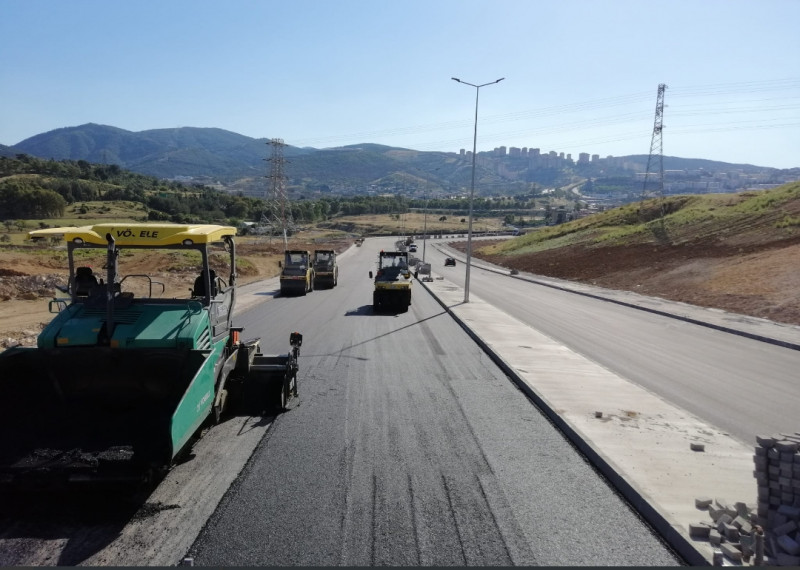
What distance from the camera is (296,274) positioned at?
32938 millimetres

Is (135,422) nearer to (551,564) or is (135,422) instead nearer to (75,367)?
(75,367)

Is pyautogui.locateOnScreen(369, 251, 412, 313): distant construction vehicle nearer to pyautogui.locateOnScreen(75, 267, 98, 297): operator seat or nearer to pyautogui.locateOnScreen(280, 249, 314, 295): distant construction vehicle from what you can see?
pyautogui.locateOnScreen(280, 249, 314, 295): distant construction vehicle

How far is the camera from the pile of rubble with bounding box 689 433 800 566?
17.2ft

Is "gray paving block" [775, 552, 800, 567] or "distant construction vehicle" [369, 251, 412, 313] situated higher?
"gray paving block" [775, 552, 800, 567]

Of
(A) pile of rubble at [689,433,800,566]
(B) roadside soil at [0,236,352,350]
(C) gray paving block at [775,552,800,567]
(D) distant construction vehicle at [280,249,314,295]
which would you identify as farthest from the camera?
(D) distant construction vehicle at [280,249,314,295]

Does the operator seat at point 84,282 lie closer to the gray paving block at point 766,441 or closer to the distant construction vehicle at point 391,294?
the gray paving block at point 766,441

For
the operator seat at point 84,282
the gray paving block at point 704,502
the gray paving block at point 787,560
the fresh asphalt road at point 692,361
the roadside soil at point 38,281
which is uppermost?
the operator seat at point 84,282

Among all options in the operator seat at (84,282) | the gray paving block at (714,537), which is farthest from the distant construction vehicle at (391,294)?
the gray paving block at (714,537)

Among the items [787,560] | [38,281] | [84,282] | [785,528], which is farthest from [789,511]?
[38,281]

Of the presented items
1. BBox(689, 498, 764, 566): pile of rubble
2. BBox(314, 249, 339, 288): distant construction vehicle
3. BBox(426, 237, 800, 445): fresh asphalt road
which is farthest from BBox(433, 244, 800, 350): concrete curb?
BBox(314, 249, 339, 288): distant construction vehicle

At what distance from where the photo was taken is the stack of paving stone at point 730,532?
17.7 feet

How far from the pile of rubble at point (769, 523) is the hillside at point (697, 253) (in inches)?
871

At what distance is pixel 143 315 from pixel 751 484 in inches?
294

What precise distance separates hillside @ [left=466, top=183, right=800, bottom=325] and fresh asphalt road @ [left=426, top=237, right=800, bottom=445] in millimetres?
5395
